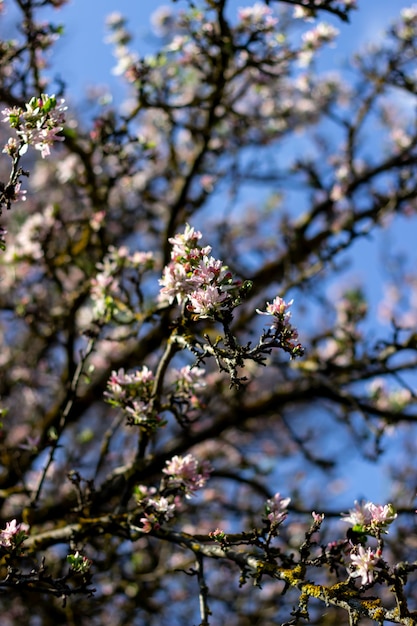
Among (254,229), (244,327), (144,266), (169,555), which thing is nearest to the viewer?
(144,266)

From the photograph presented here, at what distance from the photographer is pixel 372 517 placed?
9.14ft

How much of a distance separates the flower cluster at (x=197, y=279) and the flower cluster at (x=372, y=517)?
1.14 m

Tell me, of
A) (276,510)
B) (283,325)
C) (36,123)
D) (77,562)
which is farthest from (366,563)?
(36,123)

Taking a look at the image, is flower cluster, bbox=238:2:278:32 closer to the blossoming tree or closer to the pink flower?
the blossoming tree

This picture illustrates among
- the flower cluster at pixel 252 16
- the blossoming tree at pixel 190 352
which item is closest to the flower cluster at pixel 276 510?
the blossoming tree at pixel 190 352

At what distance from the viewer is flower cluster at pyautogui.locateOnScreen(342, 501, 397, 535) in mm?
2744

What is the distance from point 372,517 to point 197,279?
1.34 metres

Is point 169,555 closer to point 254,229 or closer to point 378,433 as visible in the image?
point 378,433

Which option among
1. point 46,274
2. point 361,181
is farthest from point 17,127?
point 361,181

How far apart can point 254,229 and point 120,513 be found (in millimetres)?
10148

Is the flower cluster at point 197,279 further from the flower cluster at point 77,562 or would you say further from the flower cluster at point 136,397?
the flower cluster at point 77,562

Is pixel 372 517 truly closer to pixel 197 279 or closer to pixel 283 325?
pixel 283 325

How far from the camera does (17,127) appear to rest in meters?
2.92

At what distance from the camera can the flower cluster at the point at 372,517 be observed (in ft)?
9.00
